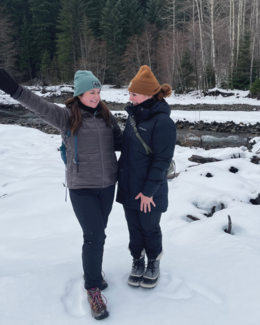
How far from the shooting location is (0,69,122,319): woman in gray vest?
1948 mm

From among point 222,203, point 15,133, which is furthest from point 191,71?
point 222,203

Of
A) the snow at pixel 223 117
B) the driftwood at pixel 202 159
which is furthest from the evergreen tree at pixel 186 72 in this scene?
the driftwood at pixel 202 159

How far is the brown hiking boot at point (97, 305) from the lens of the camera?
185 cm

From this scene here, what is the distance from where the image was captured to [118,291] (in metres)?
2.18

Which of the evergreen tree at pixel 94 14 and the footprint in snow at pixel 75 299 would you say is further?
the evergreen tree at pixel 94 14

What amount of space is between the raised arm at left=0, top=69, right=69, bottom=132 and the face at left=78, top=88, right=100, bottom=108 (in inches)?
6.3

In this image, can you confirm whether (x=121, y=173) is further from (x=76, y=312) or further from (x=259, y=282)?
(x=259, y=282)

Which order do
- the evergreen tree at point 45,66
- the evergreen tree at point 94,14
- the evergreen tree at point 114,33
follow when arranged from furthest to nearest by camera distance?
the evergreen tree at point 94,14, the evergreen tree at point 45,66, the evergreen tree at point 114,33

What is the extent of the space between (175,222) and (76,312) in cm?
204

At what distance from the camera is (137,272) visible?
2.29 m

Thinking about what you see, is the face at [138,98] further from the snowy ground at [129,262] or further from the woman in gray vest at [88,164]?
the snowy ground at [129,262]

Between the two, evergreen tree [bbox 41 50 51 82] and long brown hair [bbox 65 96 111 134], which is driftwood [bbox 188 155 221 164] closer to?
long brown hair [bbox 65 96 111 134]

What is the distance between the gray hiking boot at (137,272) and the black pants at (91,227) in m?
0.35

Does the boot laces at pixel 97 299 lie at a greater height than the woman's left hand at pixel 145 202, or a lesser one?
lesser
